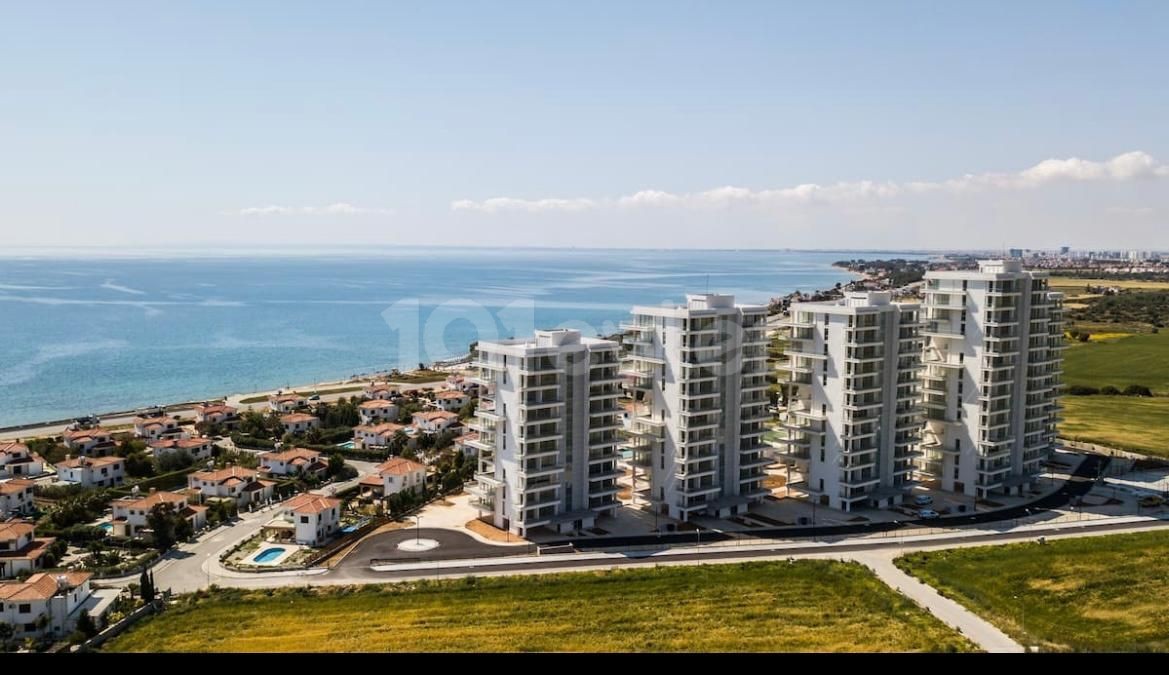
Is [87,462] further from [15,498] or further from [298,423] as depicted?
[298,423]

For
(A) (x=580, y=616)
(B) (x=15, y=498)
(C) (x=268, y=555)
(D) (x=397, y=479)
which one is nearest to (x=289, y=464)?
(D) (x=397, y=479)

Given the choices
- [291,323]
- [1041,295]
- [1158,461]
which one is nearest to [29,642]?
[1041,295]

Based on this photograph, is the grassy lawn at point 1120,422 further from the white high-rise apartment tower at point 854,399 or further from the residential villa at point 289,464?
the residential villa at point 289,464

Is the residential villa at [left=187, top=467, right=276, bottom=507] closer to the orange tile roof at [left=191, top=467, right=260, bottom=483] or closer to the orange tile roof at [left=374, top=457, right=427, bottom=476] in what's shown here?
the orange tile roof at [left=191, top=467, right=260, bottom=483]

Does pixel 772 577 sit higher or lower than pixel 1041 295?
lower

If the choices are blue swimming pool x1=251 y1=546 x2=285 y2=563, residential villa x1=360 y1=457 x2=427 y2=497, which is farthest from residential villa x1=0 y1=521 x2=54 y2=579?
residential villa x1=360 y1=457 x2=427 y2=497
